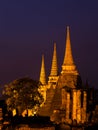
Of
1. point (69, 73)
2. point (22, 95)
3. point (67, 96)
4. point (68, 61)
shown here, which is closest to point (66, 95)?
point (67, 96)

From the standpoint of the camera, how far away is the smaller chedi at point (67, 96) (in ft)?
141

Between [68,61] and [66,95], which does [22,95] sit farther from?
[68,61]

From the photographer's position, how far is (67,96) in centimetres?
4350

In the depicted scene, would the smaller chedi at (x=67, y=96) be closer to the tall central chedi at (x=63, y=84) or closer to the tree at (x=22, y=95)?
the tall central chedi at (x=63, y=84)

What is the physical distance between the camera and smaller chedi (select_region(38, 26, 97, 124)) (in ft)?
141

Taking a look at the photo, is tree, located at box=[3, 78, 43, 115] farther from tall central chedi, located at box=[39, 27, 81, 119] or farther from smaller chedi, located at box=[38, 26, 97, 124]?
tall central chedi, located at box=[39, 27, 81, 119]

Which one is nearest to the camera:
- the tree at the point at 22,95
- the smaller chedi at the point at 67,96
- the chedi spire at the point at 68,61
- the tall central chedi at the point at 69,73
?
the tree at the point at 22,95

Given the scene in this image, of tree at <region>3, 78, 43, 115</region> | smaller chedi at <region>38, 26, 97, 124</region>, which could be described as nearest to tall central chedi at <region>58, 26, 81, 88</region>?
smaller chedi at <region>38, 26, 97, 124</region>

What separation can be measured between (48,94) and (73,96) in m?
14.0

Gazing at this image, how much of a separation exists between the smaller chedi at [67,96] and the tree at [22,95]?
1.70 meters

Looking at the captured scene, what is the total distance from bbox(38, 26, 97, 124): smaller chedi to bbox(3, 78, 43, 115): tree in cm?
170

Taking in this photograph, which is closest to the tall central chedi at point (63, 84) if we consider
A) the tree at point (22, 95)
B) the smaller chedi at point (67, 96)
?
the smaller chedi at point (67, 96)

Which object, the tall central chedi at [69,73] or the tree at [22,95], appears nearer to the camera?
the tree at [22,95]

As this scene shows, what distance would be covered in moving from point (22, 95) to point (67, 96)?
3.11 m
